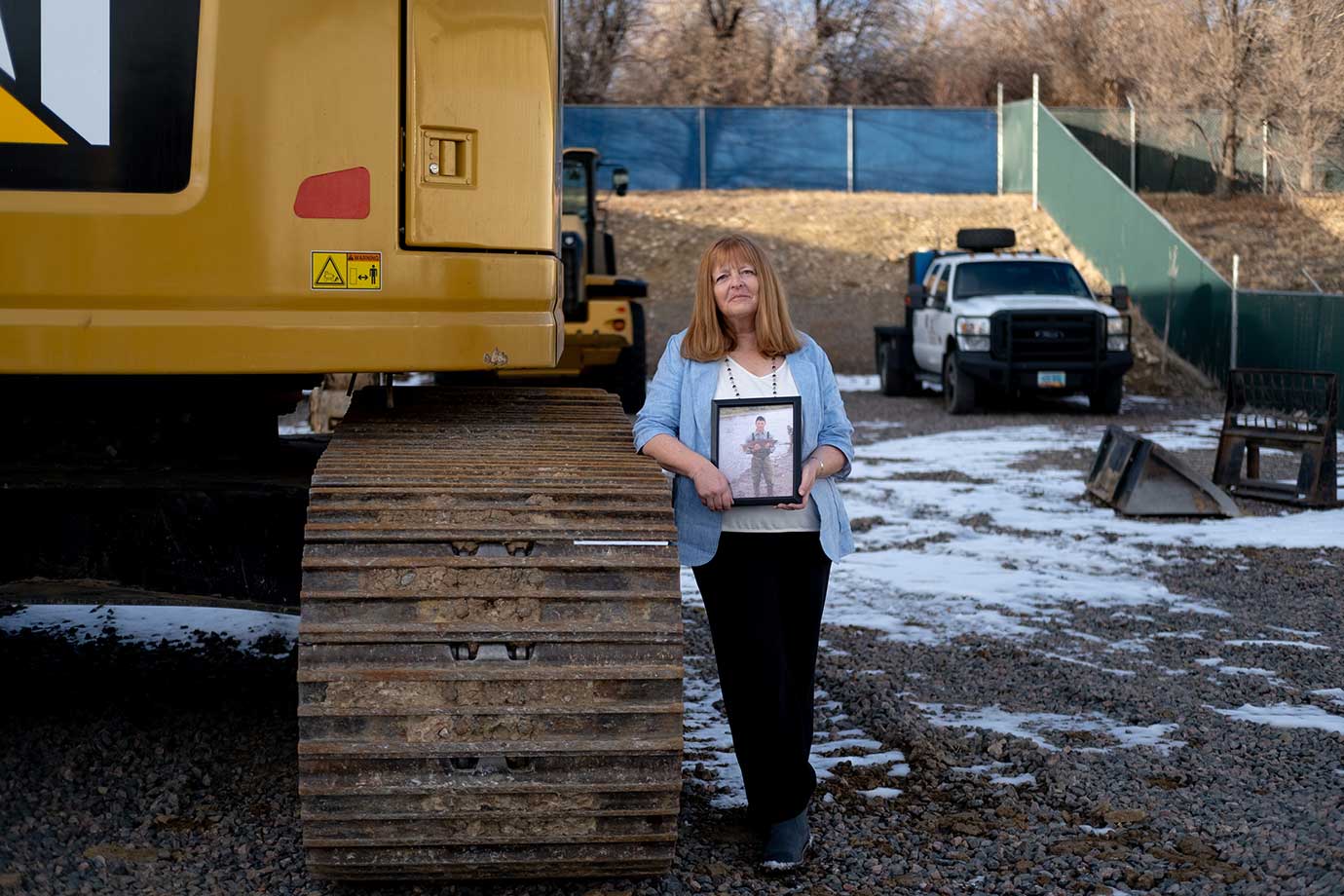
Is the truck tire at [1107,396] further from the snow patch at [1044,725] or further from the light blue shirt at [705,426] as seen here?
the light blue shirt at [705,426]

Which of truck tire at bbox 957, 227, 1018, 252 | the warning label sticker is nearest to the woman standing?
the warning label sticker

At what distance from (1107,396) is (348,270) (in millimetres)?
15356

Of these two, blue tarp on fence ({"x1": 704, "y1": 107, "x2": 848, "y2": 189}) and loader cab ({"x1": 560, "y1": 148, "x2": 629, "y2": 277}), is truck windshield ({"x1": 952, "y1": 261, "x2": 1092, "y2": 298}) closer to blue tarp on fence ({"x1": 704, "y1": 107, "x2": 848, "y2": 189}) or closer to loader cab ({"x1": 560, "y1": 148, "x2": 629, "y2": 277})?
loader cab ({"x1": 560, "y1": 148, "x2": 629, "y2": 277})

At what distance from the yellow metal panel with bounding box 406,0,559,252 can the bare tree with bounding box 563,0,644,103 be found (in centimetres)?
3567

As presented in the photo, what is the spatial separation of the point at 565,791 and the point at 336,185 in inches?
58.1

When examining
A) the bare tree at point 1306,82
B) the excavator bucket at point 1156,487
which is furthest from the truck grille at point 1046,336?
the bare tree at point 1306,82

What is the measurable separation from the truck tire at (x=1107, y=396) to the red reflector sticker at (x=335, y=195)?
593 inches

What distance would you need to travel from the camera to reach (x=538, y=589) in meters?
3.50

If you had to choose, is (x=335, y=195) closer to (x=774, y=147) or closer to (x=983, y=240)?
(x=983, y=240)

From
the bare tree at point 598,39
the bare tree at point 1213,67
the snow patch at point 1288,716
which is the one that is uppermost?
the bare tree at point 598,39

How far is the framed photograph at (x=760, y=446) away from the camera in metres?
3.93

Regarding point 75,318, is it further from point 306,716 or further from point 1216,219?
point 1216,219

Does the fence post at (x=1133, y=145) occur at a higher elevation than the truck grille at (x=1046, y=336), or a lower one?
higher

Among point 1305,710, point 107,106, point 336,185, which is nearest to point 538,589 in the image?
point 336,185
